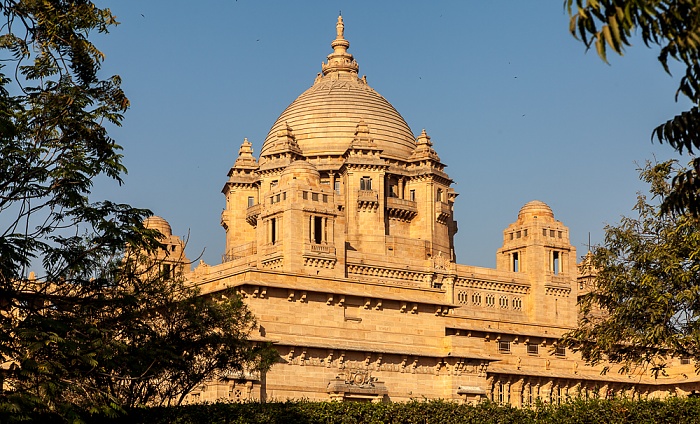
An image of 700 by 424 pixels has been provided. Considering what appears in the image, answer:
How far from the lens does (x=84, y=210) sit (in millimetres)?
27625

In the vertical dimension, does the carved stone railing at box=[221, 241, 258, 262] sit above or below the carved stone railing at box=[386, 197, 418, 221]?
below

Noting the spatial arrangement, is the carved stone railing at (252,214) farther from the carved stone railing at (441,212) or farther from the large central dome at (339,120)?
the carved stone railing at (441,212)

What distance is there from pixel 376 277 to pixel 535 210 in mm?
14797

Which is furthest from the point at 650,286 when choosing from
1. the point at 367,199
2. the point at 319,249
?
the point at 367,199

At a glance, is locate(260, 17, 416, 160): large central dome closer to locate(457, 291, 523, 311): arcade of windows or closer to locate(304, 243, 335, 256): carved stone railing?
locate(457, 291, 523, 311): arcade of windows

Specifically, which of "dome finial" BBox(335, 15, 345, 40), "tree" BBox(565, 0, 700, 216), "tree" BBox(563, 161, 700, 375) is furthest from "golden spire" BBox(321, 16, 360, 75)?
"tree" BBox(565, 0, 700, 216)

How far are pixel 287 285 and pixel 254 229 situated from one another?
38.5 m

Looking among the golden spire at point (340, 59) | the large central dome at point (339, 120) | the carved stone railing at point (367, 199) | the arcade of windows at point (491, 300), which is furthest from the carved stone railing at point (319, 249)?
the golden spire at point (340, 59)

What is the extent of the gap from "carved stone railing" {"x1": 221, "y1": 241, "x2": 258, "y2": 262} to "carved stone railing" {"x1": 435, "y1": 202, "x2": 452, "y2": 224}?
46.0ft

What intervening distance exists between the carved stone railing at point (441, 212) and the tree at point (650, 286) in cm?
4625

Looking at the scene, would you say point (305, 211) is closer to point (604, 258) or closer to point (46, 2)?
point (604, 258)

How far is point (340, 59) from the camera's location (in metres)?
98.0

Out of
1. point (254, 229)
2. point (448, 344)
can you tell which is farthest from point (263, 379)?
point (254, 229)

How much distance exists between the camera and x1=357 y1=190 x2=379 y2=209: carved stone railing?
84.9 m
